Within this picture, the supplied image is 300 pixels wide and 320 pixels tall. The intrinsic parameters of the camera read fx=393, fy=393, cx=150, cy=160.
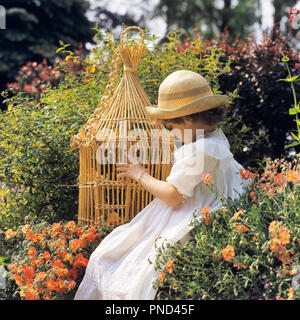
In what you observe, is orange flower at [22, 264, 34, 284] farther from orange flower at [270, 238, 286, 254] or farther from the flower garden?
orange flower at [270, 238, 286, 254]

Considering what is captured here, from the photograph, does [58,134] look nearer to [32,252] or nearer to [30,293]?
[32,252]

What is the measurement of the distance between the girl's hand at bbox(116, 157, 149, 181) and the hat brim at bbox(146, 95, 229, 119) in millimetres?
310

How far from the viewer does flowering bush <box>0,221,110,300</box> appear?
7.05 ft

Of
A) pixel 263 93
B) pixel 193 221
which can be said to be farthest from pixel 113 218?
pixel 263 93

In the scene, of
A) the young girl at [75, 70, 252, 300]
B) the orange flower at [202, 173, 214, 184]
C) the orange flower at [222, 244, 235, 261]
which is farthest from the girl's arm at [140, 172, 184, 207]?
the orange flower at [222, 244, 235, 261]

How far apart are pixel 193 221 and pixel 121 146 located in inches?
25.1

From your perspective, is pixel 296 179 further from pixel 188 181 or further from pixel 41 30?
pixel 41 30

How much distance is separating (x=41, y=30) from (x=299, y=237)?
9.96 metres

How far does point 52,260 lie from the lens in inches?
91.3

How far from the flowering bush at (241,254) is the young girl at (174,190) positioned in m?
0.10

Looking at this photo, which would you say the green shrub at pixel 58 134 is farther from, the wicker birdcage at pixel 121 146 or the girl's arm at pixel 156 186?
the girl's arm at pixel 156 186

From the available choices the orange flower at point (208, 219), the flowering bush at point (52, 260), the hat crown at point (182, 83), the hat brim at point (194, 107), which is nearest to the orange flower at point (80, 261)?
the flowering bush at point (52, 260)
